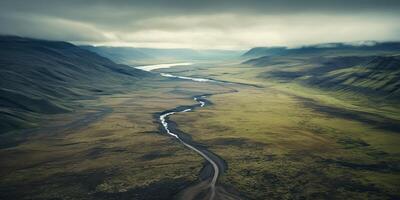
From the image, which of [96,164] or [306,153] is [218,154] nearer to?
[306,153]

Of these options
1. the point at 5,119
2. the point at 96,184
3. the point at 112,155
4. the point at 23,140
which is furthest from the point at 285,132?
the point at 5,119

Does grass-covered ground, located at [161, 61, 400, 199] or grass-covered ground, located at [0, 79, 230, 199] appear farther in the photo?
grass-covered ground, located at [161, 61, 400, 199]

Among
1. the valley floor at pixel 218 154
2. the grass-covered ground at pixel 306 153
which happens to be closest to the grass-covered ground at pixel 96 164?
the valley floor at pixel 218 154

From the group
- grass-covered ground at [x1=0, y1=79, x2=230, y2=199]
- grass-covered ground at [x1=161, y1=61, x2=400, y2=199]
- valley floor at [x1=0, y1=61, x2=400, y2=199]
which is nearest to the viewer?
grass-covered ground at [x1=0, y1=79, x2=230, y2=199]

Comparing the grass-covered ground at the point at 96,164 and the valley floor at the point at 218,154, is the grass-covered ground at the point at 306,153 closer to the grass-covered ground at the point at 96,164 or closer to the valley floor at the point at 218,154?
the valley floor at the point at 218,154

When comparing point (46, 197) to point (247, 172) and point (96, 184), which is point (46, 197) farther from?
point (247, 172)

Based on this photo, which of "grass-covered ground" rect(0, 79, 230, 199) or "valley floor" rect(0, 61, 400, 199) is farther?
"valley floor" rect(0, 61, 400, 199)

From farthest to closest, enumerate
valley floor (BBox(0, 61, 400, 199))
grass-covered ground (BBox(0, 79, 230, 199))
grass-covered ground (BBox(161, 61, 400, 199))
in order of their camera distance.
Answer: grass-covered ground (BBox(161, 61, 400, 199)) < valley floor (BBox(0, 61, 400, 199)) < grass-covered ground (BBox(0, 79, 230, 199))

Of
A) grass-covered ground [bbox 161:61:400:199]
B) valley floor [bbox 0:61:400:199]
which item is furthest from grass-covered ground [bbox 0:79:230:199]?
grass-covered ground [bbox 161:61:400:199]

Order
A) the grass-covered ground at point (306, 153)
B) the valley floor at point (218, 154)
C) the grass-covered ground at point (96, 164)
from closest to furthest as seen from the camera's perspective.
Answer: the grass-covered ground at point (96, 164)
the valley floor at point (218, 154)
the grass-covered ground at point (306, 153)

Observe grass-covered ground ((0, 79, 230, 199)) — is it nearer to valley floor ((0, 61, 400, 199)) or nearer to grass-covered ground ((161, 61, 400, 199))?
valley floor ((0, 61, 400, 199))

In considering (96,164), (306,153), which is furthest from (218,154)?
(96,164)
